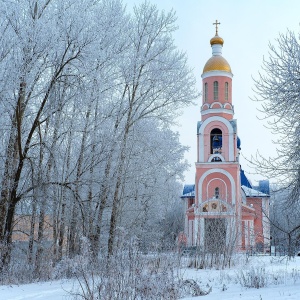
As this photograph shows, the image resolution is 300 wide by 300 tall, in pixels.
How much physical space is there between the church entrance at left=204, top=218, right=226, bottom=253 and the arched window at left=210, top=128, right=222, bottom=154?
14.8 m

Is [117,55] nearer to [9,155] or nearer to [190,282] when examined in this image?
[9,155]

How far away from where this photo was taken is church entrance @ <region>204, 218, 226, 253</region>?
14.3 meters

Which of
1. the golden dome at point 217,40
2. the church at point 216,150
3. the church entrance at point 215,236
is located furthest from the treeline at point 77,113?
the golden dome at point 217,40

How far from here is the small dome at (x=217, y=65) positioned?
3106cm

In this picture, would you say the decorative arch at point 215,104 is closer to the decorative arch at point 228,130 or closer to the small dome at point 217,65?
the decorative arch at point 228,130

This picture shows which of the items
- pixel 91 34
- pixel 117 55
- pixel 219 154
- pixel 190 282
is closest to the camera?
pixel 190 282

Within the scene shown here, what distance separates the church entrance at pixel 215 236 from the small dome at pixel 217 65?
17339 millimetres

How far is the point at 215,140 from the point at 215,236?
645 inches

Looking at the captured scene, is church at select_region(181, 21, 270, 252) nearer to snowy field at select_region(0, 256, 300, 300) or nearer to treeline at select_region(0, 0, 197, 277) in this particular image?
treeline at select_region(0, 0, 197, 277)

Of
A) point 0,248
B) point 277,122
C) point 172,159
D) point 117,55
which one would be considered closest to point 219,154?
point 172,159

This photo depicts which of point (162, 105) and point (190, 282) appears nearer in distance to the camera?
point (190, 282)

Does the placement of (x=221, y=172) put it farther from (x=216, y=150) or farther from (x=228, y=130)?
(x=228, y=130)

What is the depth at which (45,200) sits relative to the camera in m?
12.0

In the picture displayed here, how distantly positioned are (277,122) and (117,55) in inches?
246
